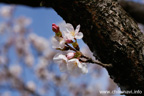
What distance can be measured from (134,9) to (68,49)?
1.72 m

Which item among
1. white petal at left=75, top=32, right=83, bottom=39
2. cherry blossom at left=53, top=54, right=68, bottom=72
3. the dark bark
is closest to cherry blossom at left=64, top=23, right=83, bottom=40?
white petal at left=75, top=32, right=83, bottom=39

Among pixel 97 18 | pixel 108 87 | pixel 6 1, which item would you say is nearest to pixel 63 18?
pixel 97 18

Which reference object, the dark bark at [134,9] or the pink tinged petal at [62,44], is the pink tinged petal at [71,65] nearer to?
the pink tinged petal at [62,44]

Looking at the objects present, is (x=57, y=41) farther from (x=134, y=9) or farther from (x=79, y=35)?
(x=134, y=9)

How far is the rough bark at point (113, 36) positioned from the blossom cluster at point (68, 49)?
0.47ft

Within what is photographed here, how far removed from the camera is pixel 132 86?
1035 millimetres

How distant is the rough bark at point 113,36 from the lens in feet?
3.25

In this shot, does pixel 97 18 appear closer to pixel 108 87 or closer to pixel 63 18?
pixel 63 18

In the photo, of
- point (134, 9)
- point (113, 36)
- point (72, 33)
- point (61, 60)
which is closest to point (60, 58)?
point (61, 60)

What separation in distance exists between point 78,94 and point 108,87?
1718 millimetres

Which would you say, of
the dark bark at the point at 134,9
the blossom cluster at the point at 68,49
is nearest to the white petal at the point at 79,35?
the blossom cluster at the point at 68,49

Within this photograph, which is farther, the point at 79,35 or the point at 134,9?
the point at 134,9

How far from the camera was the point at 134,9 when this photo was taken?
240cm

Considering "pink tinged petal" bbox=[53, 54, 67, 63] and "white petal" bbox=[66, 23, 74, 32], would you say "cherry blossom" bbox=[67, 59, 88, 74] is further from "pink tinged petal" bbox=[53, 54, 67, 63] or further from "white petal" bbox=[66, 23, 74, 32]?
"white petal" bbox=[66, 23, 74, 32]
